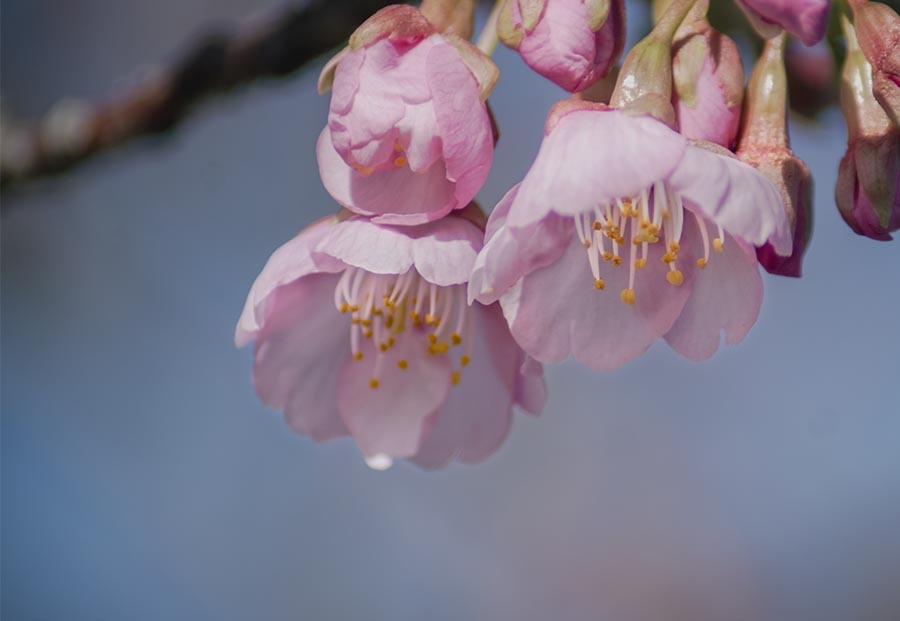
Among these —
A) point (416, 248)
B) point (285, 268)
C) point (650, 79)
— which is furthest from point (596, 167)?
point (285, 268)

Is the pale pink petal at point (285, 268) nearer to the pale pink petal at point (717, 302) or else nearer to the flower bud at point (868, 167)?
the pale pink petal at point (717, 302)

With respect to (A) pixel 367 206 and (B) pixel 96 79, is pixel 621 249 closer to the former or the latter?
(A) pixel 367 206

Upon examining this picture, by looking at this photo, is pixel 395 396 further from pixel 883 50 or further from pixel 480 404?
pixel 883 50

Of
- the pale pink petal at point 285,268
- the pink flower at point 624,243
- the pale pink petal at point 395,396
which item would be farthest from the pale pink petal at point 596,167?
the pale pink petal at point 395,396

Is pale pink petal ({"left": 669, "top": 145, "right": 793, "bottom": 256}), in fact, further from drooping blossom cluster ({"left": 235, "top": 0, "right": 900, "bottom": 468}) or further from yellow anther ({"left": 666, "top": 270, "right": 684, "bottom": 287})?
yellow anther ({"left": 666, "top": 270, "right": 684, "bottom": 287})

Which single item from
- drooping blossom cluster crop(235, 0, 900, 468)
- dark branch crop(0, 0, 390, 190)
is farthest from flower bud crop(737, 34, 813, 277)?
dark branch crop(0, 0, 390, 190)
